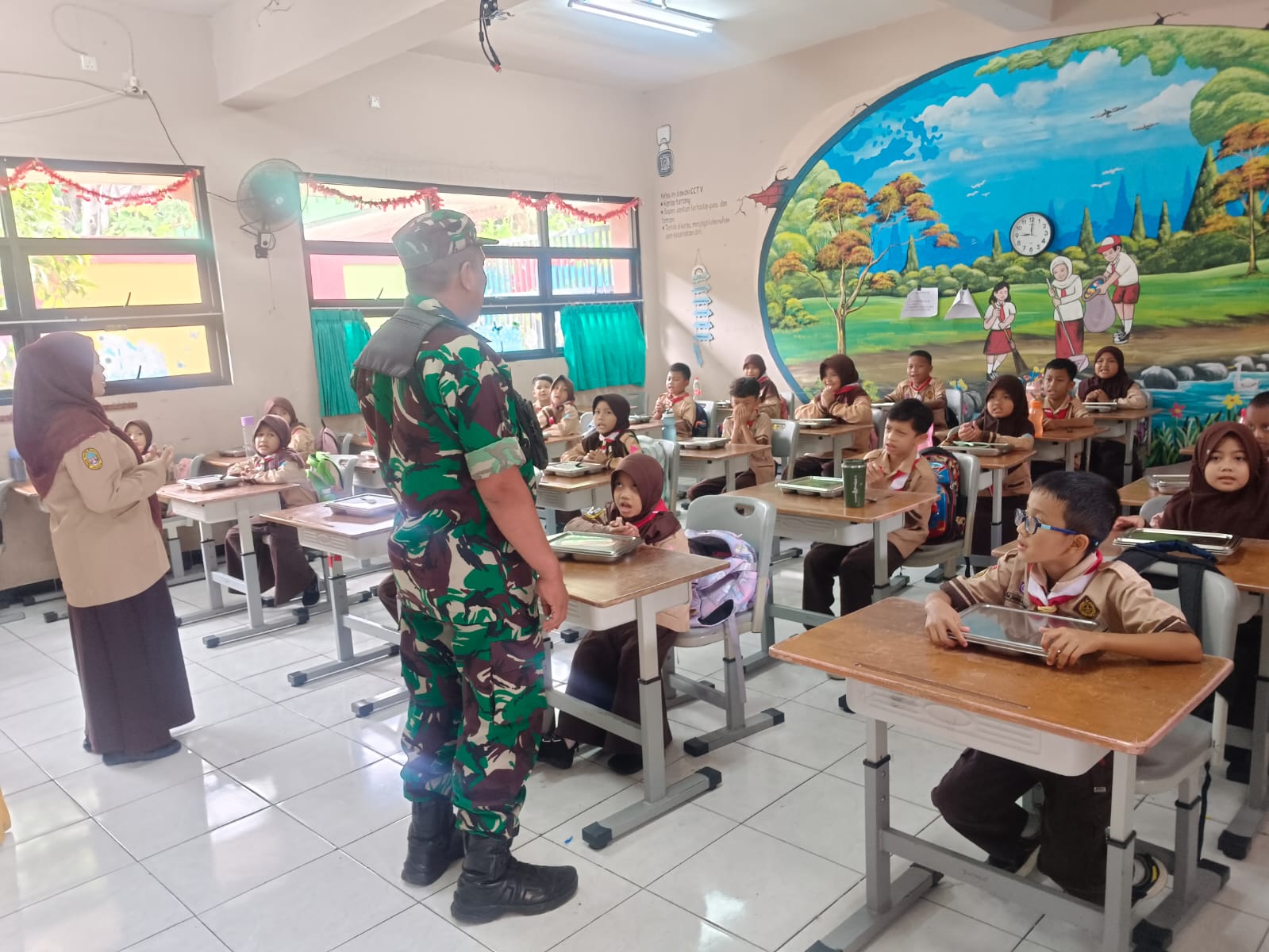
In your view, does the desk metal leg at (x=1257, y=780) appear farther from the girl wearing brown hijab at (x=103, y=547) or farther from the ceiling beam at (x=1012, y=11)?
the ceiling beam at (x=1012, y=11)

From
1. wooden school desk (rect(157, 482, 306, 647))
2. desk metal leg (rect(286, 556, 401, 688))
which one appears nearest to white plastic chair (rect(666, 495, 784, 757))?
desk metal leg (rect(286, 556, 401, 688))

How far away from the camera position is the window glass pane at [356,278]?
259 inches

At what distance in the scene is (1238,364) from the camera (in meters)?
5.75

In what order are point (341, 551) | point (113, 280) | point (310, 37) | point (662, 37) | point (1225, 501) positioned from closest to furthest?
point (1225, 501) → point (341, 551) → point (310, 37) → point (113, 280) → point (662, 37)

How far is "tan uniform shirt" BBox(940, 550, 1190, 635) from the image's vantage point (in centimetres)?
→ 173

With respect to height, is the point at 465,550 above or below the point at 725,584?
above

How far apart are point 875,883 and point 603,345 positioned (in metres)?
6.78

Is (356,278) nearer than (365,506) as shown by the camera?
No

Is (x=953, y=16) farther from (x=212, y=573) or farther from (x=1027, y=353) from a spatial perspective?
(x=212, y=573)

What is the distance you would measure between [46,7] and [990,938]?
6532mm

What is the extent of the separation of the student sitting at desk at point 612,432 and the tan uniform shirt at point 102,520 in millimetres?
2121

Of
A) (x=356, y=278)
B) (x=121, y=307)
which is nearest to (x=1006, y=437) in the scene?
(x=356, y=278)

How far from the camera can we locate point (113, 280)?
5.65 meters

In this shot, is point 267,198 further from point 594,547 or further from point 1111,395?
point 1111,395
